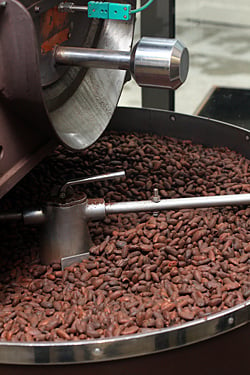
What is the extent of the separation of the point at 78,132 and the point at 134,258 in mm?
302

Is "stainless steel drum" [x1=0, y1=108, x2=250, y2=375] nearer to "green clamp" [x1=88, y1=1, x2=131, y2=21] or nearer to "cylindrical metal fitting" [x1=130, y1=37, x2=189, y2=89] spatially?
"cylindrical metal fitting" [x1=130, y1=37, x2=189, y2=89]

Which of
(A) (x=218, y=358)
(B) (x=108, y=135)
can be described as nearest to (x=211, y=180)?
(B) (x=108, y=135)

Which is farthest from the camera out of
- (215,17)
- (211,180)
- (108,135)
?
(215,17)

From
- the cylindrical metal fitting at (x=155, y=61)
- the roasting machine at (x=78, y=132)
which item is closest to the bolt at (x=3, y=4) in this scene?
the roasting machine at (x=78, y=132)

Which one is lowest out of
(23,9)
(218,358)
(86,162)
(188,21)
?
(218,358)

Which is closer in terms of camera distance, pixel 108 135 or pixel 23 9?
pixel 23 9

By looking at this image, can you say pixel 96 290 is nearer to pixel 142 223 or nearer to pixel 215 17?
pixel 142 223

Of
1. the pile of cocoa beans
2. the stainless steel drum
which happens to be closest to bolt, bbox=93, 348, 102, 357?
the stainless steel drum

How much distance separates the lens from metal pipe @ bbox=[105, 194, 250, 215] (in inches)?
55.6

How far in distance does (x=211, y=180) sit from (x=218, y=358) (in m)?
0.66

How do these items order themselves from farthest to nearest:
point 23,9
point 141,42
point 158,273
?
point 158,273 → point 141,42 → point 23,9

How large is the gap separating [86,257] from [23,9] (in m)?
0.57

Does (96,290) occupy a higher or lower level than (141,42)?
lower

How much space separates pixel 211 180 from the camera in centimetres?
170
